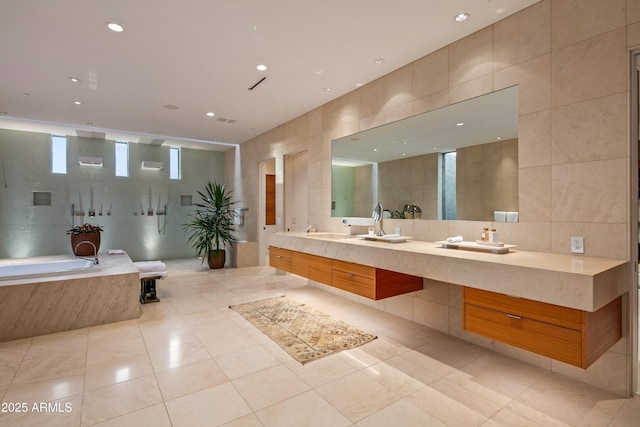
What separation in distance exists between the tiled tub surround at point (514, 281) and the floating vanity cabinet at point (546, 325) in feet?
0.38

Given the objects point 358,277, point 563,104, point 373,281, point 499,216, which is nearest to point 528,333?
point 499,216

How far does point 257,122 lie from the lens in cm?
558

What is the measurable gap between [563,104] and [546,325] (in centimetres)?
155

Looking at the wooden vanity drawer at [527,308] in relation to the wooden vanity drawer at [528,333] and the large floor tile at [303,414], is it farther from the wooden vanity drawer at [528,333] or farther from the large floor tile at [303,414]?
the large floor tile at [303,414]

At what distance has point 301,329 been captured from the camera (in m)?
3.15

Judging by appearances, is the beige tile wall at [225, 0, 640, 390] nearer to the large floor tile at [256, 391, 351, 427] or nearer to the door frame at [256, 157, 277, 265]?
the large floor tile at [256, 391, 351, 427]

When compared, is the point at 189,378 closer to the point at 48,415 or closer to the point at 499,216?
the point at 48,415

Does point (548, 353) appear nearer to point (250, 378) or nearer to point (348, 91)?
point (250, 378)

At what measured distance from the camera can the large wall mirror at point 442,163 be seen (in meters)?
→ 2.61

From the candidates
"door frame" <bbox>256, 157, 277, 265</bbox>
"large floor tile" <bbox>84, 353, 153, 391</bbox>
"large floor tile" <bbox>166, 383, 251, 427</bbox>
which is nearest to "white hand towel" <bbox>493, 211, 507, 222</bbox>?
"large floor tile" <bbox>166, 383, 251, 427</bbox>

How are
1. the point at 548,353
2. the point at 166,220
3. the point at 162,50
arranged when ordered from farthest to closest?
the point at 166,220
the point at 162,50
the point at 548,353

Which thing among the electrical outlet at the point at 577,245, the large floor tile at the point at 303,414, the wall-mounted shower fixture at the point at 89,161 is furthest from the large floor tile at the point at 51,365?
the wall-mounted shower fixture at the point at 89,161

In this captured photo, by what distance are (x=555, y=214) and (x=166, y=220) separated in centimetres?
779

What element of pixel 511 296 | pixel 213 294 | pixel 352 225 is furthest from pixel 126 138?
pixel 511 296
